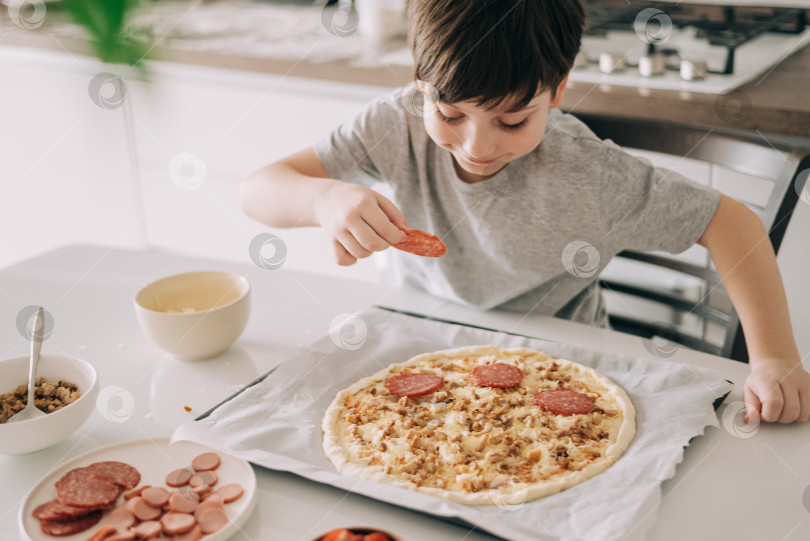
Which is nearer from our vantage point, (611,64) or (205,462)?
(205,462)

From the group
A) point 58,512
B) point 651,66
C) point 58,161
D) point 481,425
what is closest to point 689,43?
point 651,66

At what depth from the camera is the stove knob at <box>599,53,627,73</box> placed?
1.69m

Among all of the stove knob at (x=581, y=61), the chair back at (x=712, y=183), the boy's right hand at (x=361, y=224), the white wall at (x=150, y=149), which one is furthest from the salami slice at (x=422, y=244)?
the white wall at (x=150, y=149)

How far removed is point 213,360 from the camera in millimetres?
984

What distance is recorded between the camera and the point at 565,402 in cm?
86

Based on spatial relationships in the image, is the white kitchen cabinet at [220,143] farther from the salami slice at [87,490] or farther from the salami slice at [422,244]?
the salami slice at [87,490]

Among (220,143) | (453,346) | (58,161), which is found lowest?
(58,161)

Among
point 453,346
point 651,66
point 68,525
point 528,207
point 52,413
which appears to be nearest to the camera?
point 68,525

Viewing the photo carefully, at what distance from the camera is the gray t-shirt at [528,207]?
1.09 m

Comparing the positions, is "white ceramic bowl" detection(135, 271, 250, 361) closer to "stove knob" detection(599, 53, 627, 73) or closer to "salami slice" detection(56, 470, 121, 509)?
"salami slice" detection(56, 470, 121, 509)

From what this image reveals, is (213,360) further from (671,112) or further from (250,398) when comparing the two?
(671,112)

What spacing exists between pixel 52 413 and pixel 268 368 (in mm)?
273

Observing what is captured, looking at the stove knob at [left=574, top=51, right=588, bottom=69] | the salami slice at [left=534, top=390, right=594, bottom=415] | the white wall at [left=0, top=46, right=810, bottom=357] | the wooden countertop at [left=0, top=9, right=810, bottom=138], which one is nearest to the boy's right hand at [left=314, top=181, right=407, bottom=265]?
the salami slice at [left=534, top=390, right=594, bottom=415]

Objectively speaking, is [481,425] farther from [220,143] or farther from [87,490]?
[220,143]
